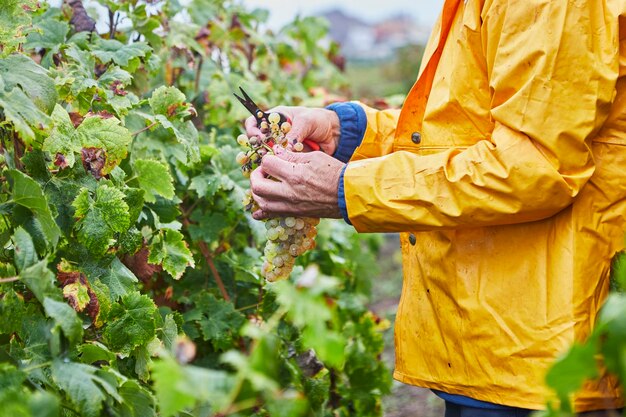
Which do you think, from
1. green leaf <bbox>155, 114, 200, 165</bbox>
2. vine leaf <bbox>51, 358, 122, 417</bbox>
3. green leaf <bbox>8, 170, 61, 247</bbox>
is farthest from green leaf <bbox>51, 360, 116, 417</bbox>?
green leaf <bbox>155, 114, 200, 165</bbox>

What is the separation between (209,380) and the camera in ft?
3.20

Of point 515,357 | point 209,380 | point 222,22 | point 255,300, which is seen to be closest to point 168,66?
point 222,22

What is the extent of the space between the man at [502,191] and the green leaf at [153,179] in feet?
0.99

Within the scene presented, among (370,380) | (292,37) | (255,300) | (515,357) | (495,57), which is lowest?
(370,380)

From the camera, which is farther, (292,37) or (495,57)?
(292,37)

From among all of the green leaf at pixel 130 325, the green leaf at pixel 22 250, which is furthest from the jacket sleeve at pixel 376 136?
the green leaf at pixel 22 250

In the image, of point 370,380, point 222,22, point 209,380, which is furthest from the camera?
point 222,22

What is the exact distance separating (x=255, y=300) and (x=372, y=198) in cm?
102

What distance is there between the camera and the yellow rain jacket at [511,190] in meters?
Result: 1.69

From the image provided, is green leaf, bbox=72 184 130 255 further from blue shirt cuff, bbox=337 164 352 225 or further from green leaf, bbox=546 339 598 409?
green leaf, bbox=546 339 598 409

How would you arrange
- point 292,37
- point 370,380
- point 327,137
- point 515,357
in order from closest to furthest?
point 515,357 → point 327,137 → point 370,380 → point 292,37

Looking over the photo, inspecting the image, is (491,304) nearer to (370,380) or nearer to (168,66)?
(370,380)

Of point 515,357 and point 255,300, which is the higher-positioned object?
point 515,357

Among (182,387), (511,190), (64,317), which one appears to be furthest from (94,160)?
(182,387)
